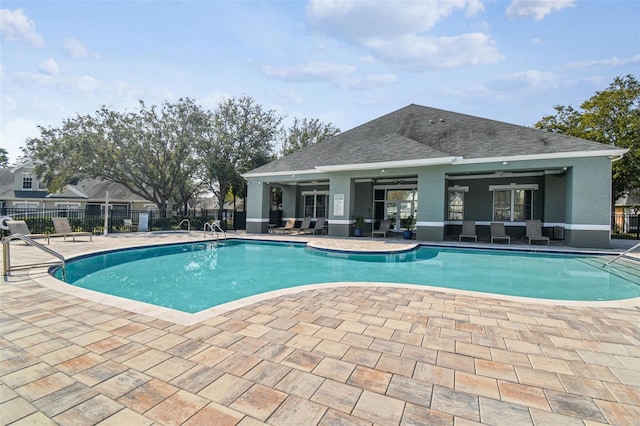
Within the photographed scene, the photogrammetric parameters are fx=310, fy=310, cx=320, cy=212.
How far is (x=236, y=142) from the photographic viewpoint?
72.1 feet

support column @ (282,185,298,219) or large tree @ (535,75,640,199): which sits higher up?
large tree @ (535,75,640,199)

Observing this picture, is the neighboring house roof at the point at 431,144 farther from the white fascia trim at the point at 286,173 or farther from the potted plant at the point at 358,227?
the potted plant at the point at 358,227

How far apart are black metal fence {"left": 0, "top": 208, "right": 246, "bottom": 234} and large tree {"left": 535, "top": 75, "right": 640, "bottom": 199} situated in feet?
72.1

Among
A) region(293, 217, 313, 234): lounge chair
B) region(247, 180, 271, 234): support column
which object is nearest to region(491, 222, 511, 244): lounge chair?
region(293, 217, 313, 234): lounge chair

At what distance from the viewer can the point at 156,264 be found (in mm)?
8664

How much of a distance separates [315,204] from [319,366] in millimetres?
16575

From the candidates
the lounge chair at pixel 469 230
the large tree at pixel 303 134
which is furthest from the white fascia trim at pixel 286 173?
the large tree at pixel 303 134

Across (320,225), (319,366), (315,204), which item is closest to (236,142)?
(315,204)

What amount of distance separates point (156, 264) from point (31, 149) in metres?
15.0

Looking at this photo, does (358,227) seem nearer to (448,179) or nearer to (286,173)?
(286,173)

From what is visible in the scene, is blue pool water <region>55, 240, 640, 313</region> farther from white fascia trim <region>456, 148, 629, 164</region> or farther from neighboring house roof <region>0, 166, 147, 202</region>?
neighboring house roof <region>0, 166, 147, 202</region>

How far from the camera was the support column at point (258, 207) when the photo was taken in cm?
1700

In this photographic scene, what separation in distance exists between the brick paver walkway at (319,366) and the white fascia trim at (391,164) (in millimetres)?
8728

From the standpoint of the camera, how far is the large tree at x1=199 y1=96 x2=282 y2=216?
68.0 ft
